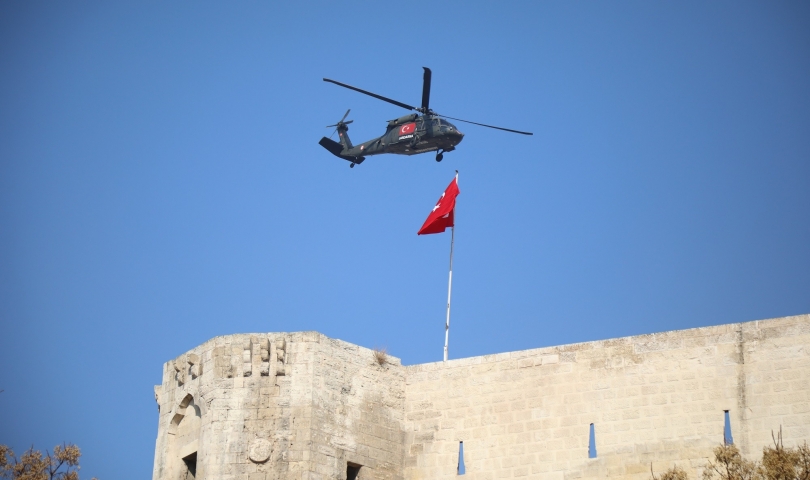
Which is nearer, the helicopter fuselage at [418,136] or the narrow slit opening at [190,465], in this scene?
the narrow slit opening at [190,465]

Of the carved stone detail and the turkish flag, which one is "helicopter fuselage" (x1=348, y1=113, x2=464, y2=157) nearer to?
the turkish flag

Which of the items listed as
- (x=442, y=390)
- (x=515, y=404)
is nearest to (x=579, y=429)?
(x=515, y=404)

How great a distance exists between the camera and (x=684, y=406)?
55.3 feet

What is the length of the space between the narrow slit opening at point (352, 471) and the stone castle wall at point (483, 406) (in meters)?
0.05

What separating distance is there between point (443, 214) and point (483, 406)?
4.77 m

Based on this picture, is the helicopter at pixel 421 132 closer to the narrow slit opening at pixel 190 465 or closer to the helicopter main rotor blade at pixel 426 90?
the helicopter main rotor blade at pixel 426 90

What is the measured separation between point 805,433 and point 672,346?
224 cm

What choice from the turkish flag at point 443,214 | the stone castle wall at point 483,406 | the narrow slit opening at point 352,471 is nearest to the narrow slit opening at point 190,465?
the stone castle wall at point 483,406

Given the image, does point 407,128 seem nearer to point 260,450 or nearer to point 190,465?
point 190,465

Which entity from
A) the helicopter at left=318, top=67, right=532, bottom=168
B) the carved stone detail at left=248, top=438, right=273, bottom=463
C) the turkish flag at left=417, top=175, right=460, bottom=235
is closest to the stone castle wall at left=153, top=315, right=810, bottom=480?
the carved stone detail at left=248, top=438, right=273, bottom=463

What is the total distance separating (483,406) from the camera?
60.8 ft

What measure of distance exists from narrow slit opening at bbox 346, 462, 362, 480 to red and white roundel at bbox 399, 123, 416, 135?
14419 mm

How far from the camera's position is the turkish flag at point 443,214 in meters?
22.2

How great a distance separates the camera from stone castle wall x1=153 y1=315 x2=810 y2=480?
652 inches
